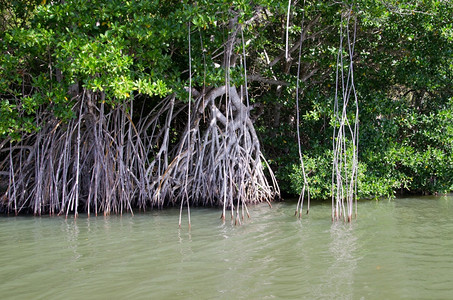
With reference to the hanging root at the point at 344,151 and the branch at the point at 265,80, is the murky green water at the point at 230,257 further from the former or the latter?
the branch at the point at 265,80

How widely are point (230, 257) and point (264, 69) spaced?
4.05 metres

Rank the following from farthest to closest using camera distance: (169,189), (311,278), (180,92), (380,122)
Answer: (380,122) < (169,189) < (180,92) < (311,278)

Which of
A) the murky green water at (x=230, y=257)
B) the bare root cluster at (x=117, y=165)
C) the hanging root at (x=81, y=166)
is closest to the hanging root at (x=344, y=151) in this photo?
the murky green water at (x=230, y=257)

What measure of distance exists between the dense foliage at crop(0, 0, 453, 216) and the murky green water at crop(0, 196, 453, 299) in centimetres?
134

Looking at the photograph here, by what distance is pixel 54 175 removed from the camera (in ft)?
20.8

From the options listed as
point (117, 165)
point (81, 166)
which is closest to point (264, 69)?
point (117, 165)

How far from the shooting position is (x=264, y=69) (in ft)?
24.2

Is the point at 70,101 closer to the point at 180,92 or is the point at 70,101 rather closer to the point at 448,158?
the point at 180,92

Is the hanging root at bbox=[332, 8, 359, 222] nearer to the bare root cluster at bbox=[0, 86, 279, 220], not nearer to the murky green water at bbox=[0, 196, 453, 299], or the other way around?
the murky green water at bbox=[0, 196, 453, 299]

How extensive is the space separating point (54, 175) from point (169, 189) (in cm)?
150

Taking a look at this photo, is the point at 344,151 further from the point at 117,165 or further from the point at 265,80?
the point at 117,165

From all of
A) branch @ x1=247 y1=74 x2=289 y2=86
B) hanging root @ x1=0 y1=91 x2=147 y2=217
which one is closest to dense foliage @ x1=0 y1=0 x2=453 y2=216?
branch @ x1=247 y1=74 x2=289 y2=86

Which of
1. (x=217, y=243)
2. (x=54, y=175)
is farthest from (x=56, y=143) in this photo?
(x=217, y=243)

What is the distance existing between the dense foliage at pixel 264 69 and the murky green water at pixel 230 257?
4.41 feet
